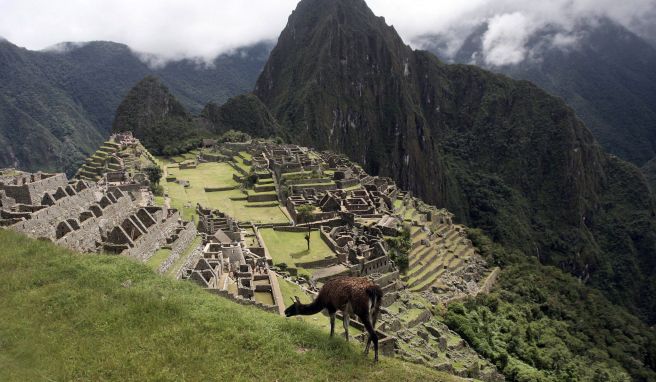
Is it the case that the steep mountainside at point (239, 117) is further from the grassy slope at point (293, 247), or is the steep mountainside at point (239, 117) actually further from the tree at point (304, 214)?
the grassy slope at point (293, 247)

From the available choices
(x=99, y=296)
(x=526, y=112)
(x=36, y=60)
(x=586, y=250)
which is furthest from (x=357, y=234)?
(x=526, y=112)

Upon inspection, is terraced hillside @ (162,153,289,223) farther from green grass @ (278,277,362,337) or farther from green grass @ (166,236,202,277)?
green grass @ (278,277,362,337)

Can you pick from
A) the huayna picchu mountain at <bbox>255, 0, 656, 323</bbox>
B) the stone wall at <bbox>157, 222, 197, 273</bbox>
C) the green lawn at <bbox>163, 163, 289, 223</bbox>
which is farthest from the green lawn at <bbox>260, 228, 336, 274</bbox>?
the huayna picchu mountain at <bbox>255, 0, 656, 323</bbox>

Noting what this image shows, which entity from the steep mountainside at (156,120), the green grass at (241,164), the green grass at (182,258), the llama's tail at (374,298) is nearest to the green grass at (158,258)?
the green grass at (182,258)

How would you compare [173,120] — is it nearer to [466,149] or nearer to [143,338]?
[143,338]

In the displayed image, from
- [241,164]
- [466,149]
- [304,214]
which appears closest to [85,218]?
[304,214]

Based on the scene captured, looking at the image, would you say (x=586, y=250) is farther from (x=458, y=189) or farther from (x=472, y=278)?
(x=472, y=278)

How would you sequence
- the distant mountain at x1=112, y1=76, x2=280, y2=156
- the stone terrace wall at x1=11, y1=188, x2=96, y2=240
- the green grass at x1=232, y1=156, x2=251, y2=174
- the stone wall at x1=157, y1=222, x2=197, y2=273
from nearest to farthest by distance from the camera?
the stone terrace wall at x1=11, y1=188, x2=96, y2=240 < the stone wall at x1=157, y1=222, x2=197, y2=273 < the green grass at x1=232, y1=156, x2=251, y2=174 < the distant mountain at x1=112, y1=76, x2=280, y2=156
